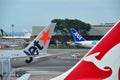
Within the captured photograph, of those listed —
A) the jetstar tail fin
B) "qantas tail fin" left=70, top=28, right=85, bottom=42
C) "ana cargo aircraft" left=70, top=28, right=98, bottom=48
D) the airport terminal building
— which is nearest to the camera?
the jetstar tail fin

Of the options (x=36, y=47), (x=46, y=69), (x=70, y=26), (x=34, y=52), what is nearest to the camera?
(x=34, y=52)

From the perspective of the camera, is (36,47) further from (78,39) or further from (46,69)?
(78,39)

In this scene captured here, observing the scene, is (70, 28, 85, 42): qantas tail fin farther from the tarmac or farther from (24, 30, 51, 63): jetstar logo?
(24, 30, 51, 63): jetstar logo

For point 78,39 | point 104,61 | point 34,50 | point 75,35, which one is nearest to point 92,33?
point 78,39

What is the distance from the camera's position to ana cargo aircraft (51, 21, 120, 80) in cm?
1031

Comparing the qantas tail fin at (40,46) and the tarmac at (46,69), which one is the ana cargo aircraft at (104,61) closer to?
the tarmac at (46,69)

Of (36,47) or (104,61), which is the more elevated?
(104,61)

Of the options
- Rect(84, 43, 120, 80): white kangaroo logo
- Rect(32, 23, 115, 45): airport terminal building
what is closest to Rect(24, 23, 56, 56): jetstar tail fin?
Rect(84, 43, 120, 80): white kangaroo logo

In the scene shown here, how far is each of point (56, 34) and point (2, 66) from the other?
102788 mm

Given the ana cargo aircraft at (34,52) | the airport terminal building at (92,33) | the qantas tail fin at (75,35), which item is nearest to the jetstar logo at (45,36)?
the ana cargo aircraft at (34,52)

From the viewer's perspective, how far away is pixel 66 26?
118 meters

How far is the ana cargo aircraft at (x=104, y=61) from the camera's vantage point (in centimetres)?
1031

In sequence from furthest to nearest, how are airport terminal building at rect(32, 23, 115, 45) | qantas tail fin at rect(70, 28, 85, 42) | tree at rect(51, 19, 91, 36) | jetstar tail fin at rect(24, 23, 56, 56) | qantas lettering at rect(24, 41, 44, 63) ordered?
tree at rect(51, 19, 91, 36) → airport terminal building at rect(32, 23, 115, 45) → qantas tail fin at rect(70, 28, 85, 42) → jetstar tail fin at rect(24, 23, 56, 56) → qantas lettering at rect(24, 41, 44, 63)

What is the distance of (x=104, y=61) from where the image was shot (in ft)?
34.1
